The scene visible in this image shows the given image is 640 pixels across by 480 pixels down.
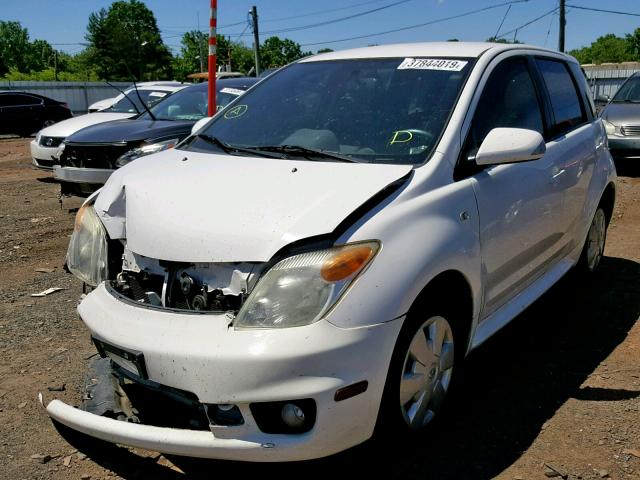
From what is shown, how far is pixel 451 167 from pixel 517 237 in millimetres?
651

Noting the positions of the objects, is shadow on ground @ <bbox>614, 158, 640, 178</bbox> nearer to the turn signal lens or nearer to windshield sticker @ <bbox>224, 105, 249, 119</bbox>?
windshield sticker @ <bbox>224, 105, 249, 119</bbox>

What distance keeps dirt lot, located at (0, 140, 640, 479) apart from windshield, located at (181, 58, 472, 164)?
1317mm

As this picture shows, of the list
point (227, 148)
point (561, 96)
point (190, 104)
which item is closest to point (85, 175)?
point (190, 104)

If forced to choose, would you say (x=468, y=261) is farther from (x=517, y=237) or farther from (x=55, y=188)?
(x=55, y=188)

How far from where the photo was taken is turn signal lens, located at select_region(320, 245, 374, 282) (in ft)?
8.13

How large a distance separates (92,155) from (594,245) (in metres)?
5.26

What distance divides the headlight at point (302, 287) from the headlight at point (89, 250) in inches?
42.2

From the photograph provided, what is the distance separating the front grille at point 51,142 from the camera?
10.4 m

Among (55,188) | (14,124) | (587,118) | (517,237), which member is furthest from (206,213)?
(14,124)

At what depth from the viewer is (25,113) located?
67.0 feet

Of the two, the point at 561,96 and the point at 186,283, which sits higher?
the point at 561,96

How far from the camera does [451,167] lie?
10.2 feet

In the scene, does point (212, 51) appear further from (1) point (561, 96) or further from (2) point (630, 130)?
(2) point (630, 130)

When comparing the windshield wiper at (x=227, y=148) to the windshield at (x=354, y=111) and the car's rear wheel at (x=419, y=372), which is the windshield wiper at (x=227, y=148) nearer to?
the windshield at (x=354, y=111)
